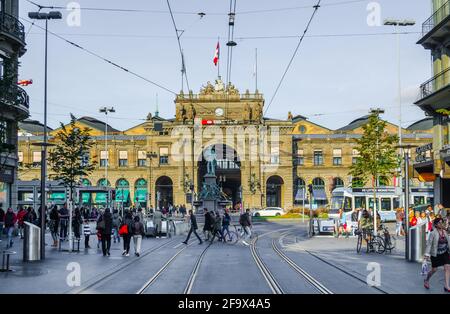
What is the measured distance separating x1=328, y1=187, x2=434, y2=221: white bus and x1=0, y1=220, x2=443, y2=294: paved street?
2787 cm

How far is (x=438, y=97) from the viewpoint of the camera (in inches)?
1494

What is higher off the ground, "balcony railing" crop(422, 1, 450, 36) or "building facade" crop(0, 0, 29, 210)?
"balcony railing" crop(422, 1, 450, 36)

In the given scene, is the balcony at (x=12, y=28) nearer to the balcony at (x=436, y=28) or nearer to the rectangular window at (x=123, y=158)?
the balcony at (x=436, y=28)

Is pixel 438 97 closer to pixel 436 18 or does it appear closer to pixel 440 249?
pixel 436 18

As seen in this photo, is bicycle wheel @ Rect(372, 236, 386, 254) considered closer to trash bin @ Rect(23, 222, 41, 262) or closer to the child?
the child

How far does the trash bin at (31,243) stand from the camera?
72.3ft

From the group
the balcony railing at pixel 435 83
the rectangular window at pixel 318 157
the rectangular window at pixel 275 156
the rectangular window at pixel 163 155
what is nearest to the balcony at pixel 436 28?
the balcony railing at pixel 435 83

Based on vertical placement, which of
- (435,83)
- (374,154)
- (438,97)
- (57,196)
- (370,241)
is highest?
(435,83)

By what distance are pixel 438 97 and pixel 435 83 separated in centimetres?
168

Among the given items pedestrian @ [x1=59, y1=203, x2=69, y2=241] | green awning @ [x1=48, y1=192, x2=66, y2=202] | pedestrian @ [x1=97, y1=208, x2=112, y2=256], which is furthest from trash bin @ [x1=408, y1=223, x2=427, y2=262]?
green awning @ [x1=48, y1=192, x2=66, y2=202]

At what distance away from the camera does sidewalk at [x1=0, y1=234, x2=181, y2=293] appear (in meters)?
15.5

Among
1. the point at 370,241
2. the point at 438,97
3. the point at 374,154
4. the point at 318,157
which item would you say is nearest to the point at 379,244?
the point at 370,241

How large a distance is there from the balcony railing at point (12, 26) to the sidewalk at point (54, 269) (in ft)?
37.5
